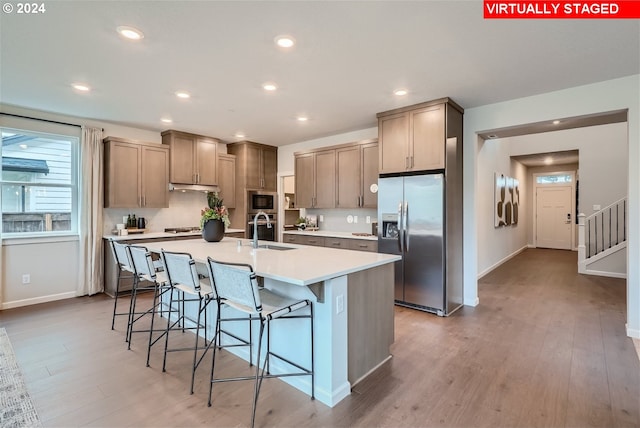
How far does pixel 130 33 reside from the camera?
7.70 feet

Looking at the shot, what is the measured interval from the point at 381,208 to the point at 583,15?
265 centimetres

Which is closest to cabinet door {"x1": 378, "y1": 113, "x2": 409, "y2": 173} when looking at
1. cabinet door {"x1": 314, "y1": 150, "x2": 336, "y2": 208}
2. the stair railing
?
cabinet door {"x1": 314, "y1": 150, "x2": 336, "y2": 208}

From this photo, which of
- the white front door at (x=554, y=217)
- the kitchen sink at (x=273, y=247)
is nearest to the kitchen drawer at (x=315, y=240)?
the kitchen sink at (x=273, y=247)

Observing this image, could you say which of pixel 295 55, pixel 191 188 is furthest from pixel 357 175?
pixel 191 188

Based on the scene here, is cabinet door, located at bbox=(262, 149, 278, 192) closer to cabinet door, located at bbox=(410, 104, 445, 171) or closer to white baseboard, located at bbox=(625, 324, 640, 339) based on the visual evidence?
cabinet door, located at bbox=(410, 104, 445, 171)

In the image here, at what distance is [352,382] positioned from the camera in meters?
2.26

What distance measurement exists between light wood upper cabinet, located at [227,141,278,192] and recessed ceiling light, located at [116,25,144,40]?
12.4 ft

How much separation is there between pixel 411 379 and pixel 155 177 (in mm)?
4724

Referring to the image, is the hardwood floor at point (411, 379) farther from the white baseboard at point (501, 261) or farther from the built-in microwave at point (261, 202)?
the built-in microwave at point (261, 202)

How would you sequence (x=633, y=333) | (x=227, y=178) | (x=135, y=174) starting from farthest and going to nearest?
(x=227, y=178)
(x=135, y=174)
(x=633, y=333)

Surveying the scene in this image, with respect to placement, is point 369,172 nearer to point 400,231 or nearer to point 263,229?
point 400,231

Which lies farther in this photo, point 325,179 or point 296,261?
point 325,179

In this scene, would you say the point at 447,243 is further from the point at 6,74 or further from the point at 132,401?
the point at 6,74

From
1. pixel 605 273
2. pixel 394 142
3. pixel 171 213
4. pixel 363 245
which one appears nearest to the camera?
pixel 394 142
